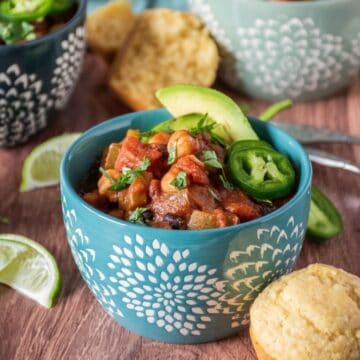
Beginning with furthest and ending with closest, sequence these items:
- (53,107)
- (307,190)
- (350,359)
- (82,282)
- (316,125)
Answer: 1. (316,125)
2. (53,107)
3. (82,282)
4. (307,190)
5. (350,359)

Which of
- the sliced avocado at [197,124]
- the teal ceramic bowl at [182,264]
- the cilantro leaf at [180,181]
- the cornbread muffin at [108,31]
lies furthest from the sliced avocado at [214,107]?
the cornbread muffin at [108,31]

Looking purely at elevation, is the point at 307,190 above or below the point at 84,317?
above

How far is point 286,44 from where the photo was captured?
2.40 m

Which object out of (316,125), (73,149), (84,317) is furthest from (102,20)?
(84,317)

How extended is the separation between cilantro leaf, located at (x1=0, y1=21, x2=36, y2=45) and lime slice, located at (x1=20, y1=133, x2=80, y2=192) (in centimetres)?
29

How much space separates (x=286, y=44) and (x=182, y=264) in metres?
1.13

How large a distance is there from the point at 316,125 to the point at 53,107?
2.73 feet

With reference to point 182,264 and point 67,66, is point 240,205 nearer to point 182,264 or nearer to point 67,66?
point 182,264

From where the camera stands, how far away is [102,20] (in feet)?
8.66

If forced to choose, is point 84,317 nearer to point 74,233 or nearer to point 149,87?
point 74,233

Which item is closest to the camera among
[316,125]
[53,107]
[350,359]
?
[350,359]

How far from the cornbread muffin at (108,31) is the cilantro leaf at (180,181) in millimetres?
1172

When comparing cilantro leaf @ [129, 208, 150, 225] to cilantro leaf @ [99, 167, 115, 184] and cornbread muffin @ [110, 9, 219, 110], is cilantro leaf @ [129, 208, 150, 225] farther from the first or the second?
cornbread muffin @ [110, 9, 219, 110]

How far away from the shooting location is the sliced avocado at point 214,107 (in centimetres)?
173
